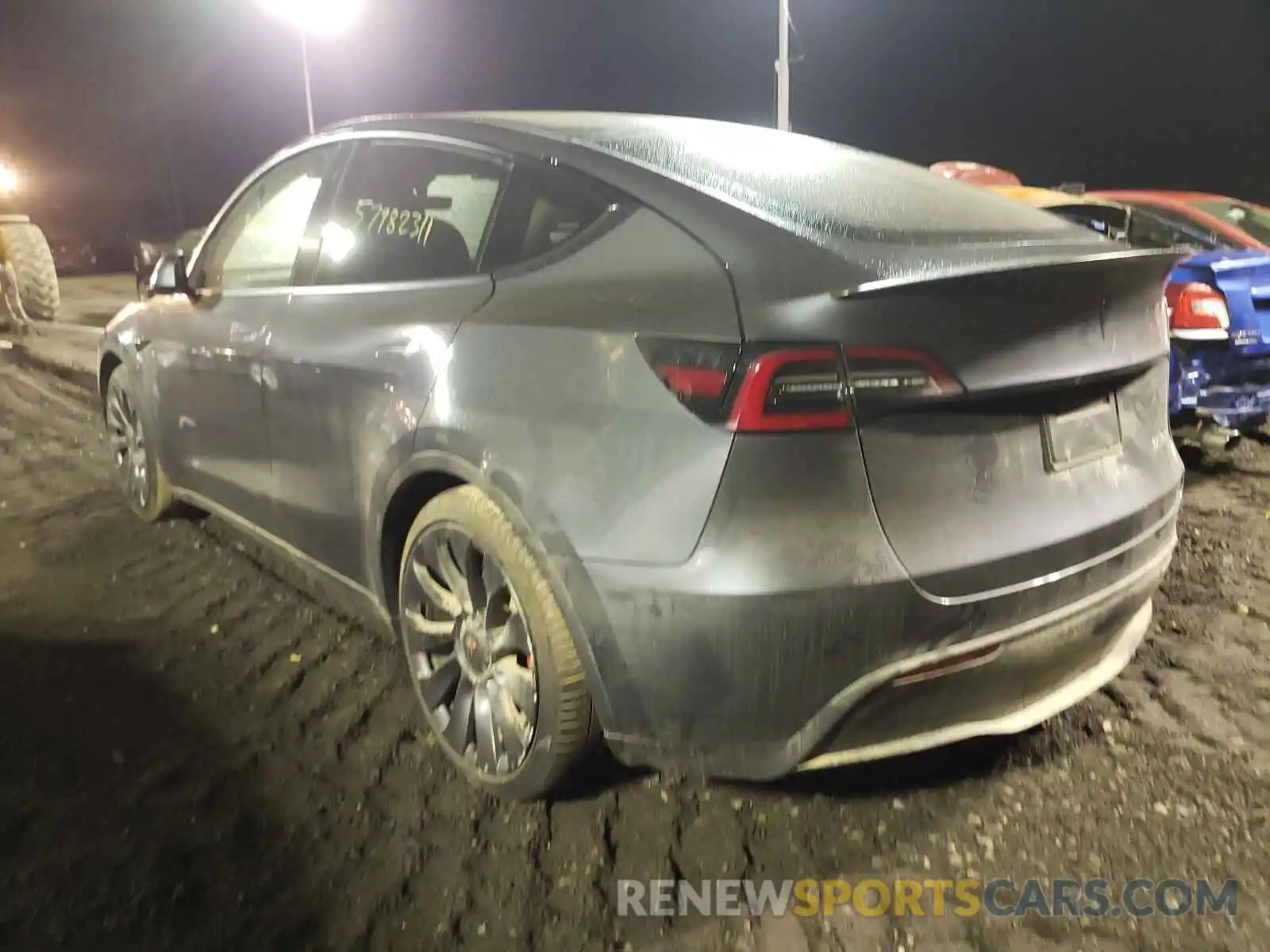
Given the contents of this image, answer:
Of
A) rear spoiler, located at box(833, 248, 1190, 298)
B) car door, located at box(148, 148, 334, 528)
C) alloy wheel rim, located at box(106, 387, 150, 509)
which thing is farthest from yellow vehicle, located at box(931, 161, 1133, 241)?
alloy wheel rim, located at box(106, 387, 150, 509)

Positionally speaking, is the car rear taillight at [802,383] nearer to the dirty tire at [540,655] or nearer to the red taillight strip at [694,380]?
the red taillight strip at [694,380]

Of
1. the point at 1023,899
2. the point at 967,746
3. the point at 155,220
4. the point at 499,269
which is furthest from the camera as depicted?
the point at 155,220

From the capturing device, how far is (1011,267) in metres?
1.83

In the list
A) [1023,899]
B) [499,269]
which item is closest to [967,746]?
[1023,899]

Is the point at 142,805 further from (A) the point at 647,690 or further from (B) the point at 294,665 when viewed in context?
(A) the point at 647,690

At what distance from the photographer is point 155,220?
37938 mm

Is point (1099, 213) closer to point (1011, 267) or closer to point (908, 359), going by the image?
point (1011, 267)

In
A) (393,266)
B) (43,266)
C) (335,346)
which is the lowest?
(43,266)

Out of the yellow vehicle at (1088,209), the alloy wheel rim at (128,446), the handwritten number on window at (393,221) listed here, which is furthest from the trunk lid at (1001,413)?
the alloy wheel rim at (128,446)

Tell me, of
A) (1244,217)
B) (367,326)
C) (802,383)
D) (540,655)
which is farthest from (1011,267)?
(1244,217)

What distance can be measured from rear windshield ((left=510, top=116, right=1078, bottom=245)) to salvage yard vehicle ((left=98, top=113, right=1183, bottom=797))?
1 cm

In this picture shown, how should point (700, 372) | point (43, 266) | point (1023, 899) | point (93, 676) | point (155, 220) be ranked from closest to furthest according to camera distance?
point (700, 372)
point (1023, 899)
point (93, 676)
point (43, 266)
point (155, 220)

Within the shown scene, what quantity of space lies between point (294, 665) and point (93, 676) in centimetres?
62

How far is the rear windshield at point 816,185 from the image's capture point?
2020mm
